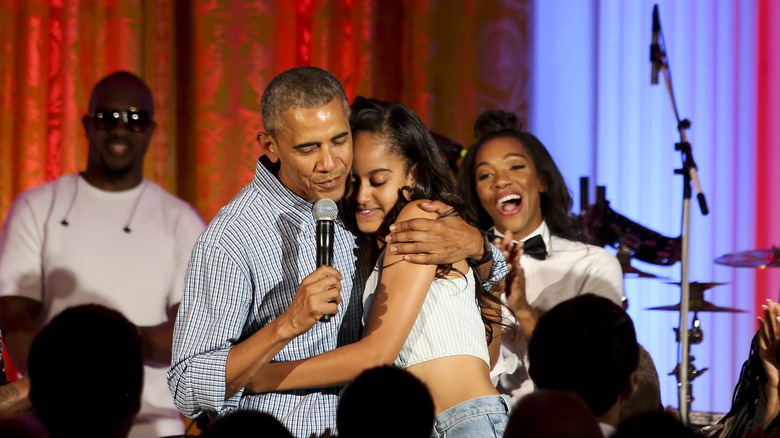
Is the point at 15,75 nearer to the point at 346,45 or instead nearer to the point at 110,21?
the point at 110,21

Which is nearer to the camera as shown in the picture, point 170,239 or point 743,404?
point 743,404

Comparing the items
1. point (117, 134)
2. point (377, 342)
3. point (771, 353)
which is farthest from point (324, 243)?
point (117, 134)

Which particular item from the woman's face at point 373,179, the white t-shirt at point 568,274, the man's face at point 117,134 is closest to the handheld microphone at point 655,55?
the white t-shirt at point 568,274

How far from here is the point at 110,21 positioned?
17.5 ft

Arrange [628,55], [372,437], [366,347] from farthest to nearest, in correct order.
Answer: [628,55], [366,347], [372,437]

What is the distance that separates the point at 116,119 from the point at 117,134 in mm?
98

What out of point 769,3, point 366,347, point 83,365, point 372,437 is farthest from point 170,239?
point 769,3

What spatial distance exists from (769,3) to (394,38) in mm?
2335

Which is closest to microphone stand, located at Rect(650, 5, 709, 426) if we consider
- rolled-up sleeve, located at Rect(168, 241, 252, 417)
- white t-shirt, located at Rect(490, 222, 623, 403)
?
white t-shirt, located at Rect(490, 222, 623, 403)

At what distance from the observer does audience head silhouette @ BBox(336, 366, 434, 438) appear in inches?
63.0

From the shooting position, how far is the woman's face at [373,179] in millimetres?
2658

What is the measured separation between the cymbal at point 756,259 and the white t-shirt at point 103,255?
2628mm

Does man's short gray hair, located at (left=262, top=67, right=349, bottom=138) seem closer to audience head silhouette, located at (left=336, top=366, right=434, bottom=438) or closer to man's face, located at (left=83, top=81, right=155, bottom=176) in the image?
audience head silhouette, located at (left=336, top=366, right=434, bottom=438)

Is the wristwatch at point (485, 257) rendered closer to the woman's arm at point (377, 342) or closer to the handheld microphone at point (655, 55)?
the woman's arm at point (377, 342)
